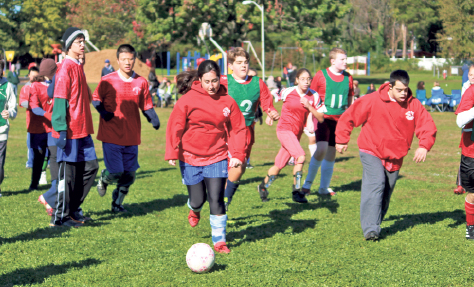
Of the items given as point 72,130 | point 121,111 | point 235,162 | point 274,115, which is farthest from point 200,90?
point 121,111

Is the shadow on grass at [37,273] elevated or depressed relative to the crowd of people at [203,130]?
depressed

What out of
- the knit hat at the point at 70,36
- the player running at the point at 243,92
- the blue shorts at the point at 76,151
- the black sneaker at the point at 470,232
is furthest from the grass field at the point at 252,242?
the knit hat at the point at 70,36

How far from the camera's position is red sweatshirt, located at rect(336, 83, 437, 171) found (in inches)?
251

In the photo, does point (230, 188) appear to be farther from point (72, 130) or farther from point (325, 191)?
point (325, 191)

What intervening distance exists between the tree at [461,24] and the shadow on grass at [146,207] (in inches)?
1735

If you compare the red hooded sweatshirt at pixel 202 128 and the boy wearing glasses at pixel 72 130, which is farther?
the boy wearing glasses at pixel 72 130

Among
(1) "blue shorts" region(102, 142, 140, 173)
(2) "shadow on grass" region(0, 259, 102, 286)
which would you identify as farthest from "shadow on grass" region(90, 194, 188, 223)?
(2) "shadow on grass" region(0, 259, 102, 286)

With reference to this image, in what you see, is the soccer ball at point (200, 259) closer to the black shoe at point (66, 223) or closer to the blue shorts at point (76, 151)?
the blue shorts at point (76, 151)

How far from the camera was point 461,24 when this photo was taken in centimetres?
4647

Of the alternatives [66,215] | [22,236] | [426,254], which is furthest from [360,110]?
[22,236]

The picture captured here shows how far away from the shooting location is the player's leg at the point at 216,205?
233 inches

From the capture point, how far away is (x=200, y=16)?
129 ft

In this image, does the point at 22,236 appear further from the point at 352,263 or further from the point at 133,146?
the point at 352,263

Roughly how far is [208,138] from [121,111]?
6.78 feet
